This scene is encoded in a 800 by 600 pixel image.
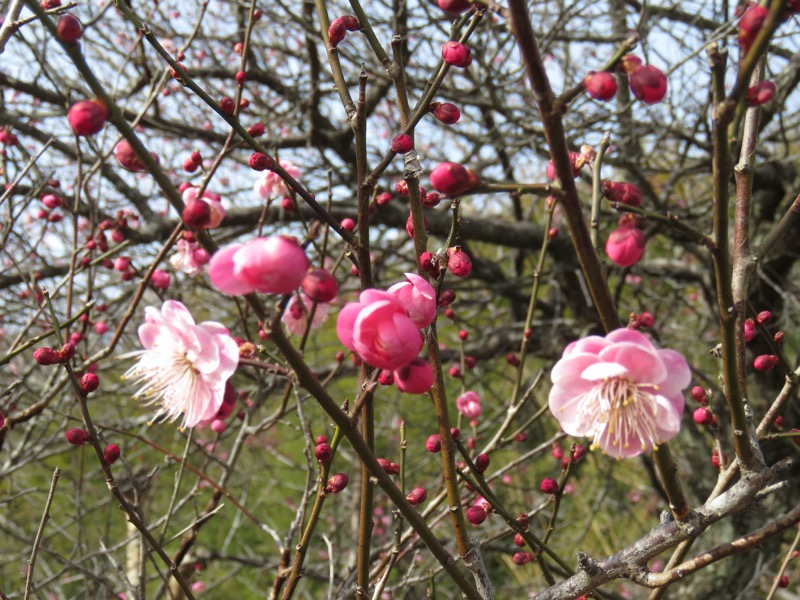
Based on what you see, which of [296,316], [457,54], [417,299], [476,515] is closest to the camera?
[417,299]

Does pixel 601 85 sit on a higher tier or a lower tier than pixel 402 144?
lower

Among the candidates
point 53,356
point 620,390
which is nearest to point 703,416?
point 620,390

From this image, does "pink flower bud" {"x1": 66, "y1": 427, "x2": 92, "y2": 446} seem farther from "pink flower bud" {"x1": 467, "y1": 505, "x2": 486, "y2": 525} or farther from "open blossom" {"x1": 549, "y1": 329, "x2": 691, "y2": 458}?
"open blossom" {"x1": 549, "y1": 329, "x2": 691, "y2": 458}

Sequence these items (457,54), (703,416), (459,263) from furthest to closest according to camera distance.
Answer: (703,416) → (457,54) → (459,263)

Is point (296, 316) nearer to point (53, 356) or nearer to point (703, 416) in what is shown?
point (53, 356)

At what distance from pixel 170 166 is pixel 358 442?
13.5 feet

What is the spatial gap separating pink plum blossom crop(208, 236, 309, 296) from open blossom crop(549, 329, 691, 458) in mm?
465

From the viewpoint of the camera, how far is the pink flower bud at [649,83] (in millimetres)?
834

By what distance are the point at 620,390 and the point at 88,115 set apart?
0.86m

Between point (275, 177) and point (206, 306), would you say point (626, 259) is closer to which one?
point (275, 177)

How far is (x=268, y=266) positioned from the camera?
2.50 feet

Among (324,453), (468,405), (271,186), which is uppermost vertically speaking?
(271,186)

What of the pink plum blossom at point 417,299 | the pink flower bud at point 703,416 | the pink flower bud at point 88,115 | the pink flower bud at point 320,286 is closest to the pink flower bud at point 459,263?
the pink plum blossom at point 417,299

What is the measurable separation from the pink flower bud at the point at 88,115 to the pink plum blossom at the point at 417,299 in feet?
1.46
